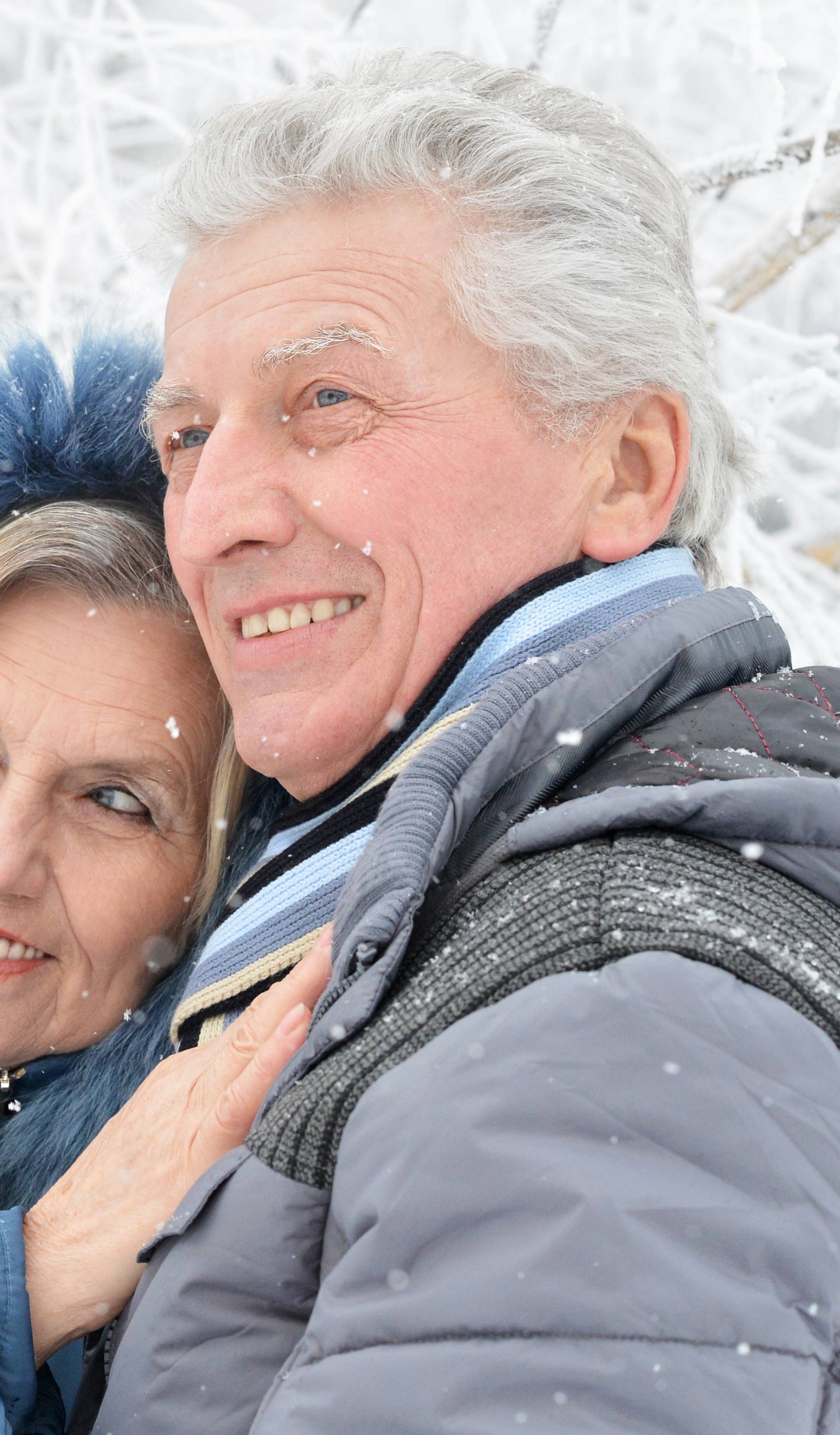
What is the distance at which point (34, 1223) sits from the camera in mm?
1675

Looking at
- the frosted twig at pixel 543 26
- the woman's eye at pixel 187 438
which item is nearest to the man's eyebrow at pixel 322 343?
the woman's eye at pixel 187 438

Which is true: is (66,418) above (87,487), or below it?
above

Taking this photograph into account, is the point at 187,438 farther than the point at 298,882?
Yes

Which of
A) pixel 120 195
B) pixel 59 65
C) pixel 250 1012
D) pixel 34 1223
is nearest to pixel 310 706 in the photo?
pixel 250 1012

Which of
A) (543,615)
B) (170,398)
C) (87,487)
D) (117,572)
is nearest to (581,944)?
(543,615)

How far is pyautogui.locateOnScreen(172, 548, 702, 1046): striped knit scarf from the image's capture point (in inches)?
64.1

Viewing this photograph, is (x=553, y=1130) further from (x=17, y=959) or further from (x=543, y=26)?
(x=543, y=26)

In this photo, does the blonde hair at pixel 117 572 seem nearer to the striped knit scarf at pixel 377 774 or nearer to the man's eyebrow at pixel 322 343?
the striped knit scarf at pixel 377 774

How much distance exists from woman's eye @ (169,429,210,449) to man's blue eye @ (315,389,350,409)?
30 cm

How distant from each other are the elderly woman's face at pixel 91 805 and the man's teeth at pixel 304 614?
0.55 meters

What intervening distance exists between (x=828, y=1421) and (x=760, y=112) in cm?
479

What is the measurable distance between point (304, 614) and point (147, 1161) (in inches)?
33.4

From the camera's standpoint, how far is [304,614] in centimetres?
181

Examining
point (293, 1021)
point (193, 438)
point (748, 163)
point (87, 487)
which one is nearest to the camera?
point (293, 1021)
